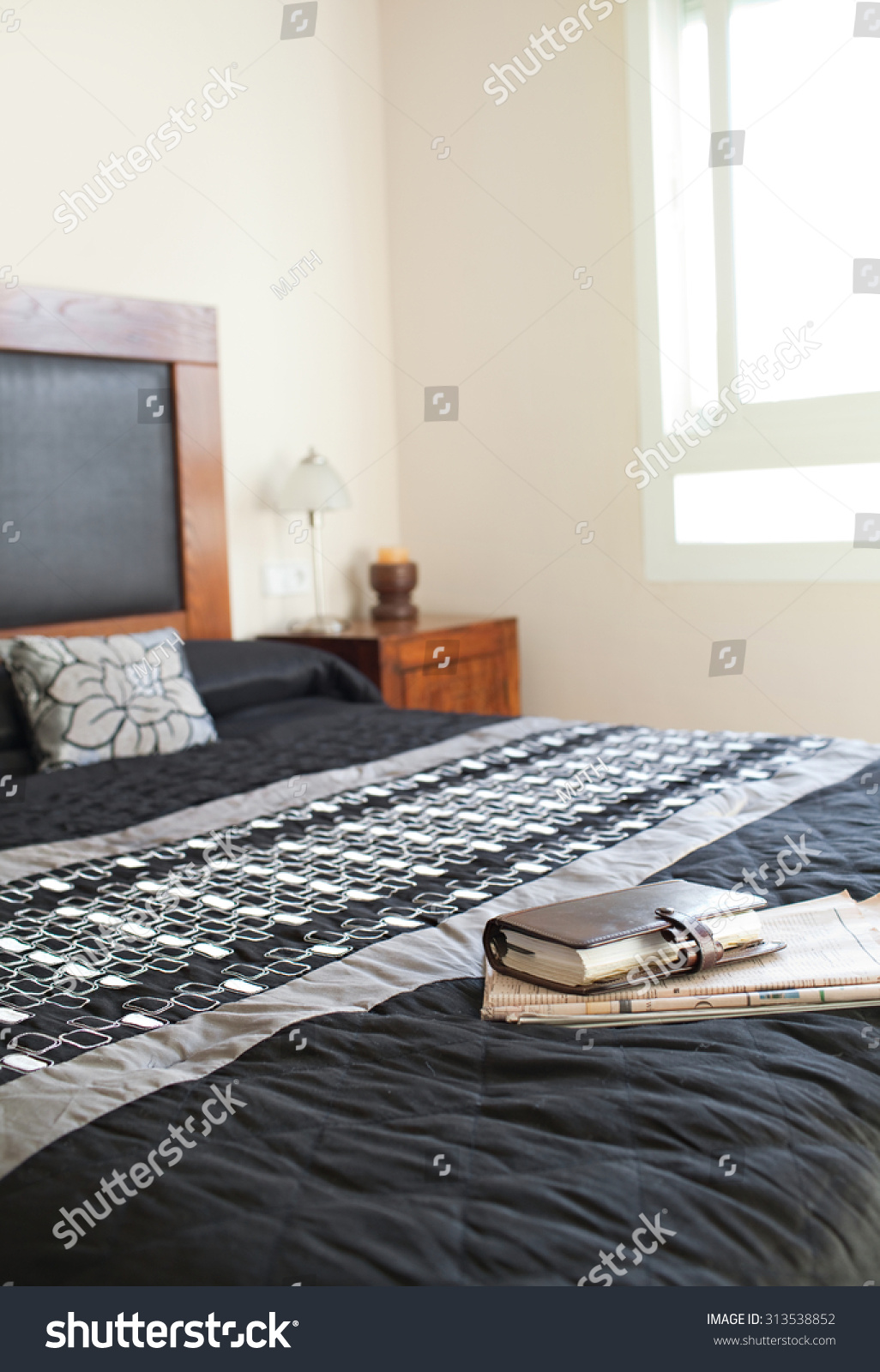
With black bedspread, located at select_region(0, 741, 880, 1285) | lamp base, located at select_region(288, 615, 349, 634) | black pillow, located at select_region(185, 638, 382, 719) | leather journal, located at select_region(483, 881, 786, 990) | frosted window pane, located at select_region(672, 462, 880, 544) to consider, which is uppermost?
frosted window pane, located at select_region(672, 462, 880, 544)

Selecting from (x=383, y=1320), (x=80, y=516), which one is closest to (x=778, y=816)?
(x=383, y=1320)

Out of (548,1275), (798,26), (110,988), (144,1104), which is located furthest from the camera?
(798,26)

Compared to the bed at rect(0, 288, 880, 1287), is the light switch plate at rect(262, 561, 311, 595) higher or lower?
higher

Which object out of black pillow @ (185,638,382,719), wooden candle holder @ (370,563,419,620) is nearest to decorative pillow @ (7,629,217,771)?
black pillow @ (185,638,382,719)

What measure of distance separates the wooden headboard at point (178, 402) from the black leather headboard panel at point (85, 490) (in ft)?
0.07

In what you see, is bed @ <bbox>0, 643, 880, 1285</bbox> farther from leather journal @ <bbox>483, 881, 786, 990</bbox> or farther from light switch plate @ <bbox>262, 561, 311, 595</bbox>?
light switch plate @ <bbox>262, 561, 311, 595</bbox>

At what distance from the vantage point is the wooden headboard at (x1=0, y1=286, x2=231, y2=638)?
112 inches

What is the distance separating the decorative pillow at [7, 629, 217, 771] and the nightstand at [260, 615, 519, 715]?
2.53 ft

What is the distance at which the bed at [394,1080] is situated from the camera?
2.67 ft

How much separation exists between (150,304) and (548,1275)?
2.80 metres

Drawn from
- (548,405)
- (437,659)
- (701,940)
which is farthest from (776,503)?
(701,940)

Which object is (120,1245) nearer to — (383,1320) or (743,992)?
(383,1320)

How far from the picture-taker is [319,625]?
3553 millimetres

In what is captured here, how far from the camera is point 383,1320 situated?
30.4 inches
